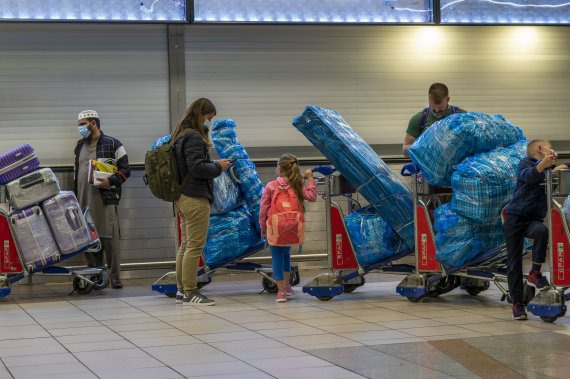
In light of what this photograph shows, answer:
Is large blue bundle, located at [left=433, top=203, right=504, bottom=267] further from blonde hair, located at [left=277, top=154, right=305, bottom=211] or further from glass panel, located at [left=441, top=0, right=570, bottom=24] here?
glass panel, located at [left=441, top=0, right=570, bottom=24]

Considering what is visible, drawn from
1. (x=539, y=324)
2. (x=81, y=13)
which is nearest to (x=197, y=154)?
(x=539, y=324)

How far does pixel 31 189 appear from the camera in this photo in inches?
376

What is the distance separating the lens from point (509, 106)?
1258cm

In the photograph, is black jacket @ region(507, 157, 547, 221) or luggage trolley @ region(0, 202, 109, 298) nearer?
black jacket @ region(507, 157, 547, 221)

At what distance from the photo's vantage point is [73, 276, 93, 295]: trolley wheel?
32.8 feet

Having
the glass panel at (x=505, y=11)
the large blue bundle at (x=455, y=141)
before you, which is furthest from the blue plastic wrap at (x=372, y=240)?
the glass panel at (x=505, y=11)

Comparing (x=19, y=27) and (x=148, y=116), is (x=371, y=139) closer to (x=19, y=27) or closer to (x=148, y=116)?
(x=148, y=116)

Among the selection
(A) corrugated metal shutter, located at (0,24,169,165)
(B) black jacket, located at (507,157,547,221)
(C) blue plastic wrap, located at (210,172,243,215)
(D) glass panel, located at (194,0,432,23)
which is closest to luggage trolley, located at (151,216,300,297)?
(C) blue plastic wrap, located at (210,172,243,215)

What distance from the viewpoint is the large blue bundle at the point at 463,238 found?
8062 millimetres

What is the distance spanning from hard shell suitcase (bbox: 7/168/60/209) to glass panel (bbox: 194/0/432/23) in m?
2.87

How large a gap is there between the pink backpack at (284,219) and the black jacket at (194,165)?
627 millimetres

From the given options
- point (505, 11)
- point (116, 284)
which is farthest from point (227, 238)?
point (505, 11)

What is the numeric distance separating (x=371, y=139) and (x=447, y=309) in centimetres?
430

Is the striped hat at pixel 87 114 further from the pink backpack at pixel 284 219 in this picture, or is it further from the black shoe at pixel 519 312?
the black shoe at pixel 519 312
